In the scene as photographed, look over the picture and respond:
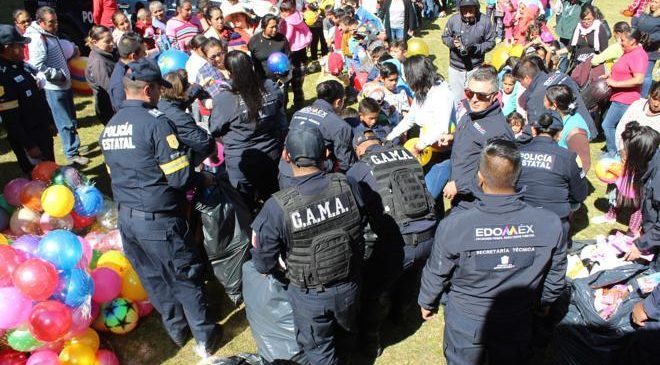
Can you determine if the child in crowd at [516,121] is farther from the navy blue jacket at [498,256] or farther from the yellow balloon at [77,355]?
the yellow balloon at [77,355]

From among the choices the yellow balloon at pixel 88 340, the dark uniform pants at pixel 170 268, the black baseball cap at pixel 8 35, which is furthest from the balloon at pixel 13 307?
the black baseball cap at pixel 8 35

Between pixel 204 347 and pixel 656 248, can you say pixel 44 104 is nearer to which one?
pixel 204 347

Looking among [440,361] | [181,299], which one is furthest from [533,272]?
[181,299]

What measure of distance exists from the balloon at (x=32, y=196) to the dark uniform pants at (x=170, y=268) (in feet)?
5.71

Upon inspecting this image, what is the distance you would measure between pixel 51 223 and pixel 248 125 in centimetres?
221

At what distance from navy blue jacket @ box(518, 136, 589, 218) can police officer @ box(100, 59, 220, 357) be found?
2695 mm

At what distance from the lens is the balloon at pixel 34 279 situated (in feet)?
11.7

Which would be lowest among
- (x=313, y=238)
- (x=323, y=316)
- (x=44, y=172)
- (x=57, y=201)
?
(x=44, y=172)

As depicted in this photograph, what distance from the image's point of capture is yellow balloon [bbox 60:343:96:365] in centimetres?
380

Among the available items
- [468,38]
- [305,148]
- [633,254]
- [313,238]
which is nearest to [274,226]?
[313,238]

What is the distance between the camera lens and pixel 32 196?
5176mm

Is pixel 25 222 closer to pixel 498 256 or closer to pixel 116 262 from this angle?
pixel 116 262

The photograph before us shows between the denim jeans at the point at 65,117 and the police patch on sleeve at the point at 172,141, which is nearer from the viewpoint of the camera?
the police patch on sleeve at the point at 172,141

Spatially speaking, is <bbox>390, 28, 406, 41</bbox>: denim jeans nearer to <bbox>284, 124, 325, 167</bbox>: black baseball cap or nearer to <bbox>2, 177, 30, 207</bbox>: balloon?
<bbox>2, 177, 30, 207</bbox>: balloon
